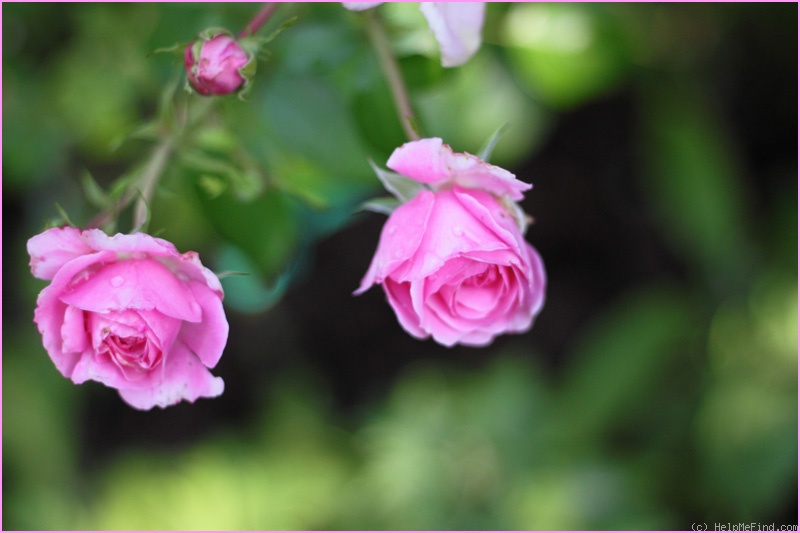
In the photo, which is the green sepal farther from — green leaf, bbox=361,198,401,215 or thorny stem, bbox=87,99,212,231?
thorny stem, bbox=87,99,212,231

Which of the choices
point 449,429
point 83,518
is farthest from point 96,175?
point 449,429

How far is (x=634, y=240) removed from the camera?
6.67 feet

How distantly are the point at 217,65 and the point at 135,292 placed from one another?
0.23 metres

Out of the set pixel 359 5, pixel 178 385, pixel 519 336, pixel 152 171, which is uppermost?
pixel 519 336

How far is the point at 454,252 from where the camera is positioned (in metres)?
0.71

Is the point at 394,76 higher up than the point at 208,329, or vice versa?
the point at 394,76

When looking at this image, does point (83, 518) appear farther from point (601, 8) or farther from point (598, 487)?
point (601, 8)

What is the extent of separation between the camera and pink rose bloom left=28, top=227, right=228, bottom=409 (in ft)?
2.29

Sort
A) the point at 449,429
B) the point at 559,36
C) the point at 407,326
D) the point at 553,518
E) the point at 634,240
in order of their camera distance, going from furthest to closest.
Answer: the point at 634,240, the point at 449,429, the point at 553,518, the point at 559,36, the point at 407,326

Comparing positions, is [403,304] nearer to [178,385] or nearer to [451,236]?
[451,236]

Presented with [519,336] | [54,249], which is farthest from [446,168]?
[519,336]

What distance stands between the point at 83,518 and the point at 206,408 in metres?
0.39

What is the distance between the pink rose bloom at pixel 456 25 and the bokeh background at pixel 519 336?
1.82ft

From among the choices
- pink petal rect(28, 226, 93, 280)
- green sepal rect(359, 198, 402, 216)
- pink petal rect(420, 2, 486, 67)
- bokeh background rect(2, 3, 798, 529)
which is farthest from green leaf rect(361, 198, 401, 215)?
bokeh background rect(2, 3, 798, 529)
